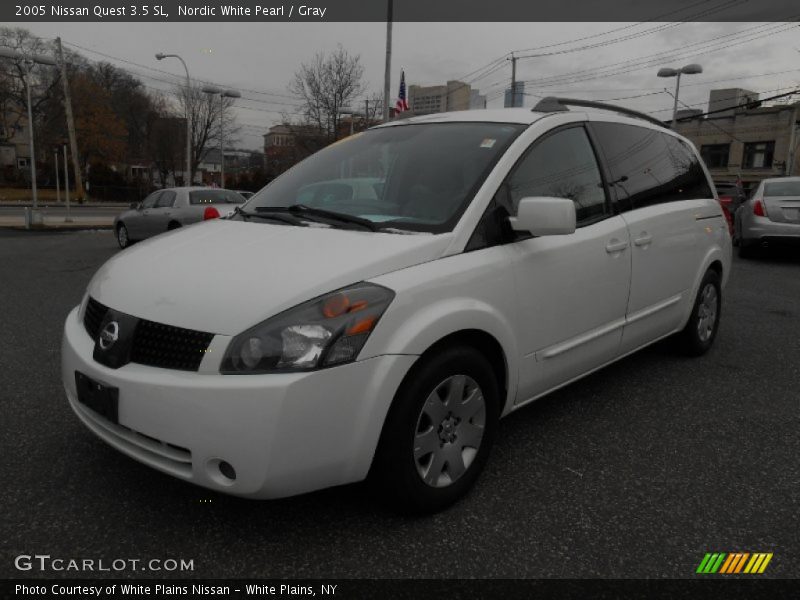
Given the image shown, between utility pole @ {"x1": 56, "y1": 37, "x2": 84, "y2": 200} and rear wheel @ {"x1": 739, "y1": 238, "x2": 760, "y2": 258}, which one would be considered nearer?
rear wheel @ {"x1": 739, "y1": 238, "x2": 760, "y2": 258}

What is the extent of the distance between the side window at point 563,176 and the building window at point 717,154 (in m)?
49.0

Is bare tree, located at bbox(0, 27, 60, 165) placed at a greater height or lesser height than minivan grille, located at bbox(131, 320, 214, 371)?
greater

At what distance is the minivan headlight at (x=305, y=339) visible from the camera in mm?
2066

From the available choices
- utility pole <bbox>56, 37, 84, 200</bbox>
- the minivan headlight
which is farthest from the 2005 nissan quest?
utility pole <bbox>56, 37, 84, 200</bbox>

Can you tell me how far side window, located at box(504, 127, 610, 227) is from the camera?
2.94 meters

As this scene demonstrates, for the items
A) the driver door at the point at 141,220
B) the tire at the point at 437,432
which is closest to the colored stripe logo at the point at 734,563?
the tire at the point at 437,432

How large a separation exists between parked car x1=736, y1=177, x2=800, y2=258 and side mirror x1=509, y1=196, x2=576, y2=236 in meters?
10.0

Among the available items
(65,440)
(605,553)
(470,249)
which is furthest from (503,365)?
(65,440)

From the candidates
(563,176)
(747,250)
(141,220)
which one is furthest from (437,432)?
(141,220)

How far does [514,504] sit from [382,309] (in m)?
1.08

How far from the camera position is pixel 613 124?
379 centimetres

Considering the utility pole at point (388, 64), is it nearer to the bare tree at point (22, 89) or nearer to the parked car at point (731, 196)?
the parked car at point (731, 196)

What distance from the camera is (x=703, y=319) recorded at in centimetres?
471

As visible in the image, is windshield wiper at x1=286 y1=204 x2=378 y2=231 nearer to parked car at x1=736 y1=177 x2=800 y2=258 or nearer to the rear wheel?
parked car at x1=736 y1=177 x2=800 y2=258
